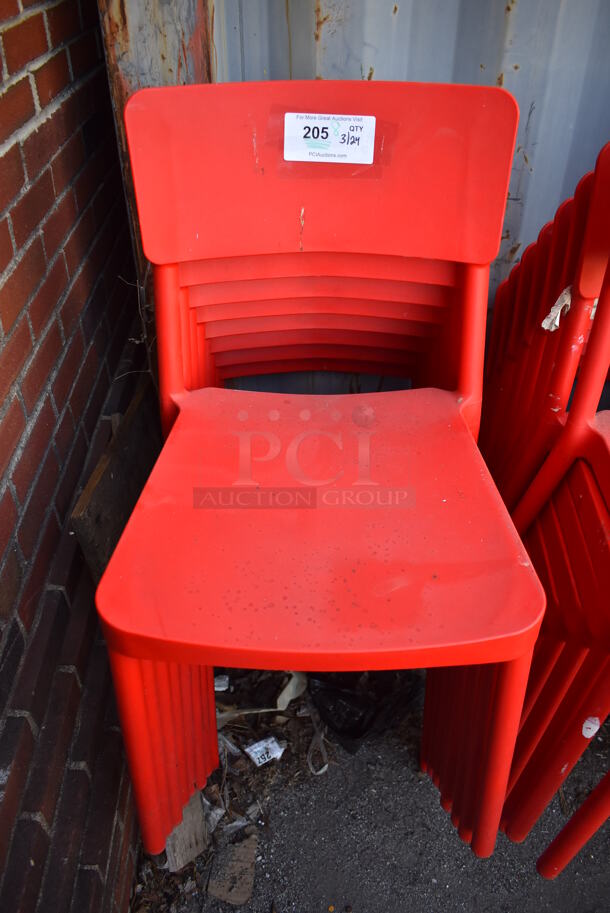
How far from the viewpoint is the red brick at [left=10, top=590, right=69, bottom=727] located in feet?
3.68

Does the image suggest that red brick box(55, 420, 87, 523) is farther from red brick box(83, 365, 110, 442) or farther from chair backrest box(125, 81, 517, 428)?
chair backrest box(125, 81, 517, 428)

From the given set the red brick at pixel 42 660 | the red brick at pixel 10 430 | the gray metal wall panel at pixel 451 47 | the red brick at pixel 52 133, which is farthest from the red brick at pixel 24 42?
the red brick at pixel 42 660

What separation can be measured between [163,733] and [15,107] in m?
1.04

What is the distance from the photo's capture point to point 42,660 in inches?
46.5

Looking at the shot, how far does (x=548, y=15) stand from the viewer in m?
1.40

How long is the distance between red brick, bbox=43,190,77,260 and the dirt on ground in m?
1.09

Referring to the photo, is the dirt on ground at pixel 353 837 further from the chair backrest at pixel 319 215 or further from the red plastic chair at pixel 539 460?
the chair backrest at pixel 319 215

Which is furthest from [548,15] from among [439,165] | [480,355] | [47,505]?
[47,505]

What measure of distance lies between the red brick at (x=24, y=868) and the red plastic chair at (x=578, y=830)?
34.5 inches

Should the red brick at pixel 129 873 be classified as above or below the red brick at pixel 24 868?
below

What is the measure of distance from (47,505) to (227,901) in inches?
32.3

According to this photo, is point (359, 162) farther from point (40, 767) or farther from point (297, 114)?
Result: point (40, 767)

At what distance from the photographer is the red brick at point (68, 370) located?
1.38m

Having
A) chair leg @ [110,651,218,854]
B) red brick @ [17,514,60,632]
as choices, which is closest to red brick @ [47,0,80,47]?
red brick @ [17,514,60,632]
